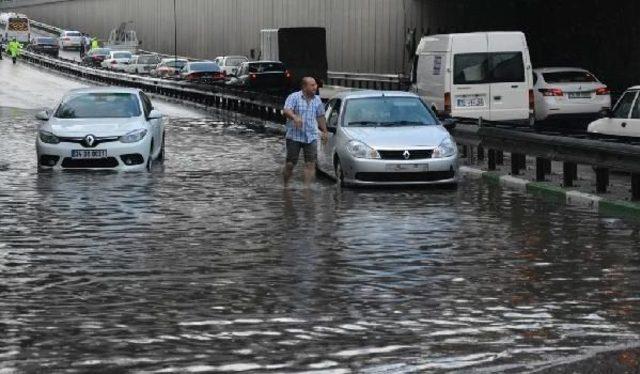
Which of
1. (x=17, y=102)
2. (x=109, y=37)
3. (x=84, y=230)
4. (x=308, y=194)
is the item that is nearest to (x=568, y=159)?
(x=308, y=194)

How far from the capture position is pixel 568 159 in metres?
21.2

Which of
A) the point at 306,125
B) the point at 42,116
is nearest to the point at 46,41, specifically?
the point at 42,116

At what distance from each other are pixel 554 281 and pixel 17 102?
47.7 meters

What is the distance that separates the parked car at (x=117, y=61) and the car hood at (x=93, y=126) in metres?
67.9

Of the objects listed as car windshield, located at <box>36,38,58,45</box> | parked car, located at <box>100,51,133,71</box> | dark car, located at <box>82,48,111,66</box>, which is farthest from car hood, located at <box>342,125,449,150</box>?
car windshield, located at <box>36,38,58,45</box>

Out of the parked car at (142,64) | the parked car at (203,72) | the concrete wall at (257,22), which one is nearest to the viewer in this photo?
the concrete wall at (257,22)

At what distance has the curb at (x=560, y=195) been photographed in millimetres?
18297

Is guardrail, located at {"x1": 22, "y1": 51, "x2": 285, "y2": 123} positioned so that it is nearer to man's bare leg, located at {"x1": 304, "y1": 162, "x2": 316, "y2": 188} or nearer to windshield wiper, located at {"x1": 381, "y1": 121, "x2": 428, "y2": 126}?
windshield wiper, located at {"x1": 381, "y1": 121, "x2": 428, "y2": 126}

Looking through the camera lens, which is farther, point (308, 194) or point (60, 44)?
point (60, 44)

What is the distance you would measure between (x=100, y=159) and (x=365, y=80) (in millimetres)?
45232

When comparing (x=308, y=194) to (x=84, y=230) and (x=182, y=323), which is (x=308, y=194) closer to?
(x=84, y=230)

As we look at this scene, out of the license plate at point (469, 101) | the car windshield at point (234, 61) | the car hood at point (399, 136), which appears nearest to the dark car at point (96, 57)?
the car windshield at point (234, 61)

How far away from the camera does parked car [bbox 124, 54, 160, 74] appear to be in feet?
300

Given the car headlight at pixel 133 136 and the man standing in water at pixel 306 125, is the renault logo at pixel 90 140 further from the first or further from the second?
the man standing in water at pixel 306 125
